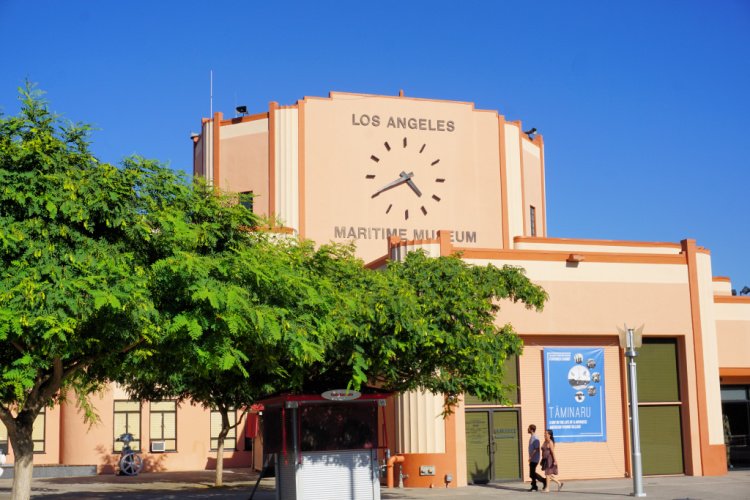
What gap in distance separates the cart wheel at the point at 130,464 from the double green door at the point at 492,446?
15.6 meters

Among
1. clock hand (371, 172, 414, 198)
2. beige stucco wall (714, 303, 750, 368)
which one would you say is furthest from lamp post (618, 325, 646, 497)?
clock hand (371, 172, 414, 198)

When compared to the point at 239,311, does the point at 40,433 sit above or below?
below

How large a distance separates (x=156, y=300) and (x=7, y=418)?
366cm

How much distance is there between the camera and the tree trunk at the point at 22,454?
1648 centimetres

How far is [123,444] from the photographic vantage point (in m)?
39.3

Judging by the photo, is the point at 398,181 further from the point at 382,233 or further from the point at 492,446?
the point at 492,446

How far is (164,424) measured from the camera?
40312 millimetres

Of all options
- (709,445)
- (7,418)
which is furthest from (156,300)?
(709,445)

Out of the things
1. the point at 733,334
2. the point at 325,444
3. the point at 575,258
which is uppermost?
the point at 575,258

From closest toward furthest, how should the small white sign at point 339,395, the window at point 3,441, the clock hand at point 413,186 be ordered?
the small white sign at point 339,395 < the clock hand at point 413,186 < the window at point 3,441

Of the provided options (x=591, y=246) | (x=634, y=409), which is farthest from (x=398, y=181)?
(x=634, y=409)

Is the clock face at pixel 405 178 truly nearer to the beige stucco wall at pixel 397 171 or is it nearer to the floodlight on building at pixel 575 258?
the beige stucco wall at pixel 397 171

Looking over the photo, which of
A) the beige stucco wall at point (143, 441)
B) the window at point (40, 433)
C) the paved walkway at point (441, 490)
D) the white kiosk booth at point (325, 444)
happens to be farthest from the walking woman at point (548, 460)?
the window at point (40, 433)

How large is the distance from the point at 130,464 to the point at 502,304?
1703 centimetres
